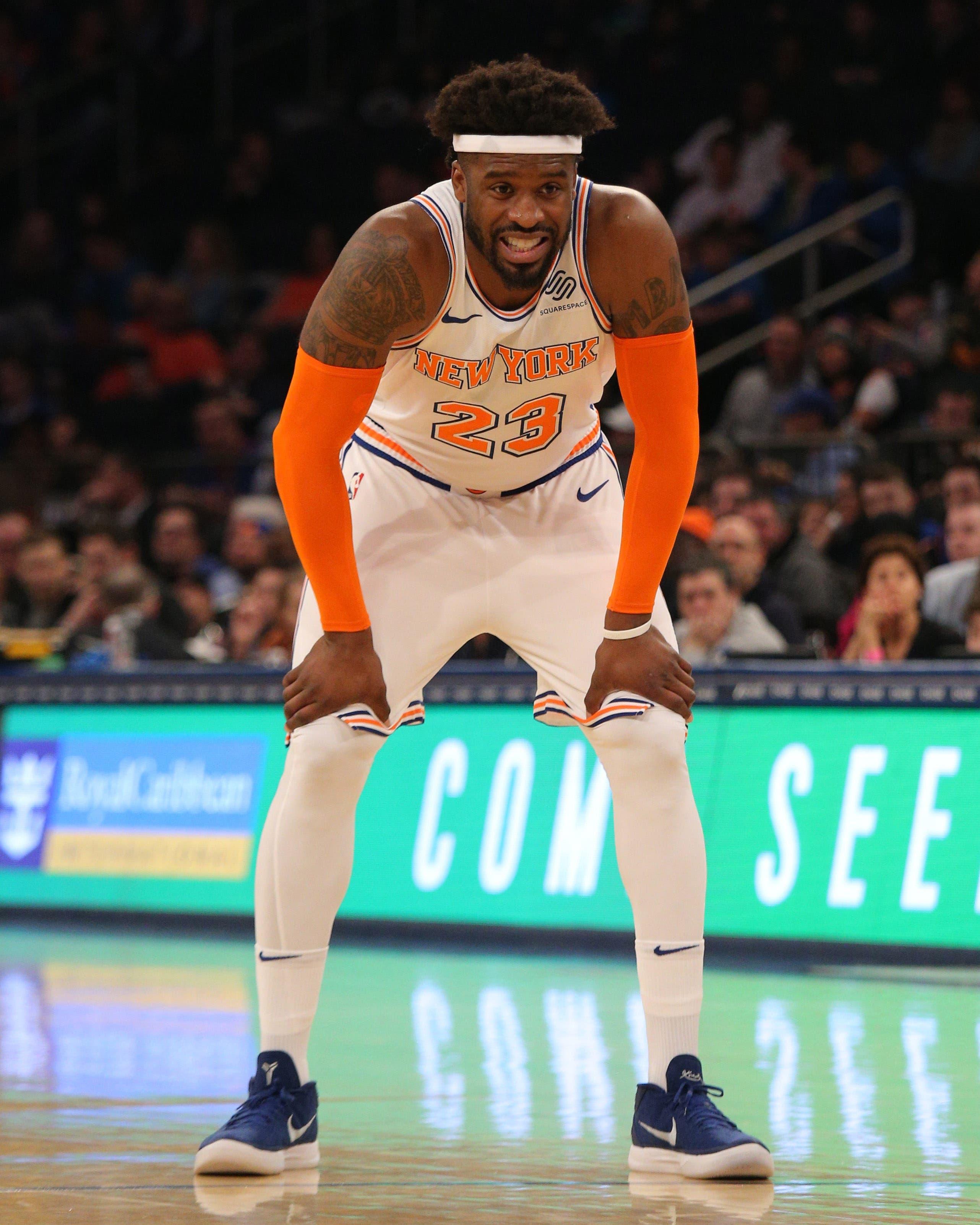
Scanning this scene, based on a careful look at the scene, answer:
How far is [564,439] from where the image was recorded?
13.2 ft

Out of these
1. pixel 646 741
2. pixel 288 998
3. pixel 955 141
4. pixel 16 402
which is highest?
pixel 955 141

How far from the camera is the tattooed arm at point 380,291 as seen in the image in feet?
11.9

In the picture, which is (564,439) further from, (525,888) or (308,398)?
(525,888)

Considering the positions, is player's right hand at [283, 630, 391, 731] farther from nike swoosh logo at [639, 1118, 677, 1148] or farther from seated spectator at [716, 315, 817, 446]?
seated spectator at [716, 315, 817, 446]

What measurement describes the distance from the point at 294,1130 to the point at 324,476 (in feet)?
4.24

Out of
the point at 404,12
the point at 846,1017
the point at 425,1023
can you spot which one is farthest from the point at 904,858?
the point at 404,12

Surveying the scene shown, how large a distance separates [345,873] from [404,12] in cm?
1477

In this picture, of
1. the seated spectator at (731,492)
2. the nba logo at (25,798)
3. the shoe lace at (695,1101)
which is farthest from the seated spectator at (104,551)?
the shoe lace at (695,1101)

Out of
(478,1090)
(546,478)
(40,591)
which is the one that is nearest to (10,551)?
(40,591)

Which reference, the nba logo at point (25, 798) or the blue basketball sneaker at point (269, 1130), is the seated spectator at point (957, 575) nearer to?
the nba logo at point (25, 798)

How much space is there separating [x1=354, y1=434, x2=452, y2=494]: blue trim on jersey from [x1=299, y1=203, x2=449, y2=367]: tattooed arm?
40 centimetres

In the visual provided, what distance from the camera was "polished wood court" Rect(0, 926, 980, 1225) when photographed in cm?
342

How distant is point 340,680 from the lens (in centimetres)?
379

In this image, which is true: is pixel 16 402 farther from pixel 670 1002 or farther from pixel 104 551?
pixel 670 1002
